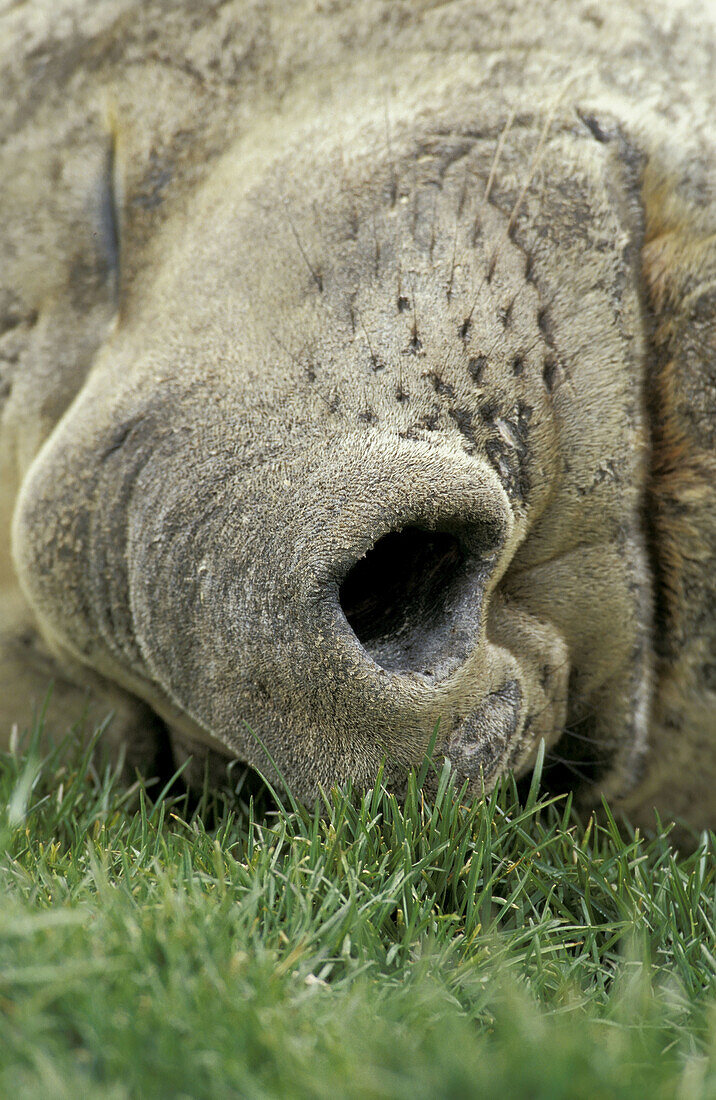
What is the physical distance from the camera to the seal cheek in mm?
1569

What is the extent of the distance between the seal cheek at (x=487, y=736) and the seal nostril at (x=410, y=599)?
4.9 inches

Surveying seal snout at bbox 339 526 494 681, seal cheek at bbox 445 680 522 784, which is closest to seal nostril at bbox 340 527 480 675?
seal snout at bbox 339 526 494 681

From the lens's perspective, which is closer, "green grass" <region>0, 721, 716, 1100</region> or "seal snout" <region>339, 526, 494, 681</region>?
"green grass" <region>0, 721, 716, 1100</region>

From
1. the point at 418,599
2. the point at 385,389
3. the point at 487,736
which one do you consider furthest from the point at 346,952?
the point at 385,389

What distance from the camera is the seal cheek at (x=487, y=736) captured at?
1.57 m

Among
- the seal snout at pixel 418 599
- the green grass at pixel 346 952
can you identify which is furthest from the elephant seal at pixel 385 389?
the green grass at pixel 346 952

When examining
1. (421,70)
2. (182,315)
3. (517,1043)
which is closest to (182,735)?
(182,315)

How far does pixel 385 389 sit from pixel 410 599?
340 millimetres

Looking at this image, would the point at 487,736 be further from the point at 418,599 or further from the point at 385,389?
the point at 385,389

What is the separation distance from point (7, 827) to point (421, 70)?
151 centimetres

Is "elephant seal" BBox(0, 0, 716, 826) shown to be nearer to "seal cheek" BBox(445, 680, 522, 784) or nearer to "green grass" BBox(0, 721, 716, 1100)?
"seal cheek" BBox(445, 680, 522, 784)

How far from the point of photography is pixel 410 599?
1610mm

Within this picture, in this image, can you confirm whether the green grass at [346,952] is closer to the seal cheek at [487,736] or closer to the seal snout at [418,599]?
the seal cheek at [487,736]

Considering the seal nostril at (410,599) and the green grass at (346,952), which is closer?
the green grass at (346,952)
